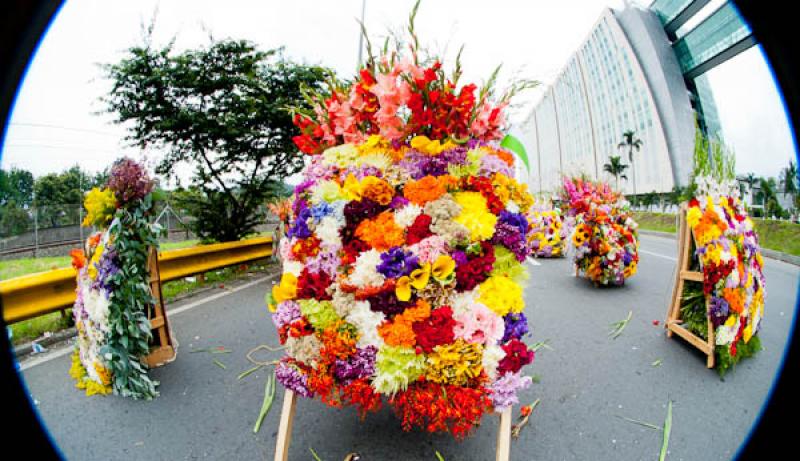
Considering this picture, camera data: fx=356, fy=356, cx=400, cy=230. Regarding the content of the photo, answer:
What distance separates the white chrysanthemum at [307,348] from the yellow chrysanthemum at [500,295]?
0.96m

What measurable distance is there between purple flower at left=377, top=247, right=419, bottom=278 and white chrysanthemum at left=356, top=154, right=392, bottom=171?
56cm

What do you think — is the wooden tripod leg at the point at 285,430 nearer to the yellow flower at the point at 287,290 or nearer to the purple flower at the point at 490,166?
the yellow flower at the point at 287,290

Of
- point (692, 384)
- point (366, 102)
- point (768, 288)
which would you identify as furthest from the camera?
point (768, 288)

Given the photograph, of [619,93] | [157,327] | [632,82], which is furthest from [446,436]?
[632,82]

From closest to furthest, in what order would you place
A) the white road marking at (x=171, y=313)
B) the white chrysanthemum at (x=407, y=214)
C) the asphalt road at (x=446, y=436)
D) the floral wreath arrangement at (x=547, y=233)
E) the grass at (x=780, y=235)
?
1. the white chrysanthemum at (x=407, y=214)
2. the asphalt road at (x=446, y=436)
3. the white road marking at (x=171, y=313)
4. the floral wreath arrangement at (x=547, y=233)
5. the grass at (x=780, y=235)

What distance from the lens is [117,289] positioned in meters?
3.06

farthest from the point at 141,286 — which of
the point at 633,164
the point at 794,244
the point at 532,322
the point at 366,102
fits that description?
the point at 633,164

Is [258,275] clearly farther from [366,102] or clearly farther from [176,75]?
[366,102]

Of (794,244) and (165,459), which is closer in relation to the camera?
(165,459)

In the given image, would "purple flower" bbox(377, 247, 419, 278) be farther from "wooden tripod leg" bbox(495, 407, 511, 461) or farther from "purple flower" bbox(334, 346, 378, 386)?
"wooden tripod leg" bbox(495, 407, 511, 461)

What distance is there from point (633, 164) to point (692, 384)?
187ft

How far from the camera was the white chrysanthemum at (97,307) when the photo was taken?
2971mm

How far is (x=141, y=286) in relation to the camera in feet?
10.4

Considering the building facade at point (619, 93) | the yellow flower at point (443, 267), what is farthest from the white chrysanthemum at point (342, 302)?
the building facade at point (619, 93)
